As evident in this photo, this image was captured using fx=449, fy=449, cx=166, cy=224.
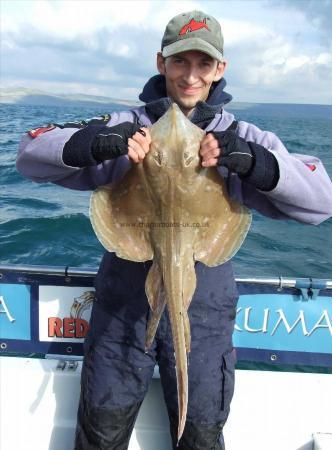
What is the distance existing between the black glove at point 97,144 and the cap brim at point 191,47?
61cm

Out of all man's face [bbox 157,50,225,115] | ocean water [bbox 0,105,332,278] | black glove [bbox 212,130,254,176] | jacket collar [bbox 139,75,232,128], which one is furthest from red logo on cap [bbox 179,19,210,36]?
ocean water [bbox 0,105,332,278]

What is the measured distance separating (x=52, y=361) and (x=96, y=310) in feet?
3.45

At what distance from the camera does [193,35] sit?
2885 mm

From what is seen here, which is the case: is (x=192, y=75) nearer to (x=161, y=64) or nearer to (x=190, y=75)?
(x=190, y=75)

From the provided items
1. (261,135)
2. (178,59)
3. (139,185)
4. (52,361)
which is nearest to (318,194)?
(261,135)

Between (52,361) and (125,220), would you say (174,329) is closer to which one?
(125,220)

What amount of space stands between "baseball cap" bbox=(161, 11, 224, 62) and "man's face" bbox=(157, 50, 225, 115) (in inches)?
3.5

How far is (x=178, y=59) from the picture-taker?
119 inches

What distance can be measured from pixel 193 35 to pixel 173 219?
1237 mm

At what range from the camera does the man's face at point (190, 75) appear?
2988mm

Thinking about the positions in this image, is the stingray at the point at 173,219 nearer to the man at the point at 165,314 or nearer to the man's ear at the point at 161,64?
the man at the point at 165,314

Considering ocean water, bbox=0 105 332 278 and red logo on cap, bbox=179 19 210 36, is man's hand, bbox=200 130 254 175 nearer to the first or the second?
red logo on cap, bbox=179 19 210 36

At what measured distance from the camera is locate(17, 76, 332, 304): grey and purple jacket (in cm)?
269

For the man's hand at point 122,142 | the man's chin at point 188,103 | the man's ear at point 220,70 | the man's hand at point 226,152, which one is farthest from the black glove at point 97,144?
the man's ear at point 220,70
